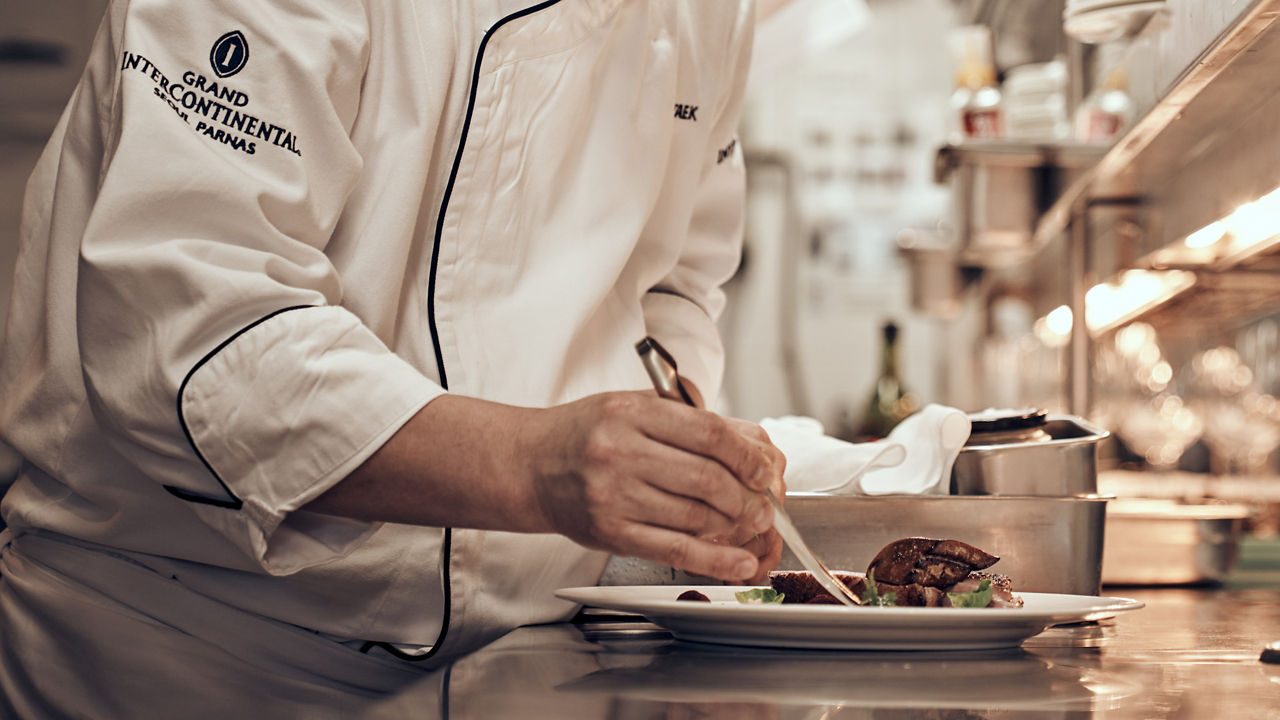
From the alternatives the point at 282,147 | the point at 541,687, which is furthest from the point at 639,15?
the point at 541,687

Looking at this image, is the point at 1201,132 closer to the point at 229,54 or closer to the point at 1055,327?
the point at 229,54

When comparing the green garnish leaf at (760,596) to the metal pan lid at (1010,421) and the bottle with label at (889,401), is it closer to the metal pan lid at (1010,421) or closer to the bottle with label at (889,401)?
the metal pan lid at (1010,421)

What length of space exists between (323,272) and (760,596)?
0.37 m

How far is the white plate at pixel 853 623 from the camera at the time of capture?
65 cm

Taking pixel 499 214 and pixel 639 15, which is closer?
pixel 499 214

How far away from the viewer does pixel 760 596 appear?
789 millimetres

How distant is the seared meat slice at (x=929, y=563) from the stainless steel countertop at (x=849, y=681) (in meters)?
0.06

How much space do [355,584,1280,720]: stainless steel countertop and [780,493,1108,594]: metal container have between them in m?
0.08

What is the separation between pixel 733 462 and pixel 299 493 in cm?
26

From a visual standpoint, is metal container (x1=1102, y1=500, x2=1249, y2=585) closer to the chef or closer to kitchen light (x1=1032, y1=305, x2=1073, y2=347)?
the chef

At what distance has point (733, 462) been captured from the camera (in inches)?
25.0

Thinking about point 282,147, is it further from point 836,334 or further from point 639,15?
point 836,334

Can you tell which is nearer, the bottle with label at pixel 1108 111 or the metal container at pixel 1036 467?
the metal container at pixel 1036 467

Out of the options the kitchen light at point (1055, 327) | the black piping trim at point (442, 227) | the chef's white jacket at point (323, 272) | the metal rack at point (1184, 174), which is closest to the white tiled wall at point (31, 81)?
the chef's white jacket at point (323, 272)
